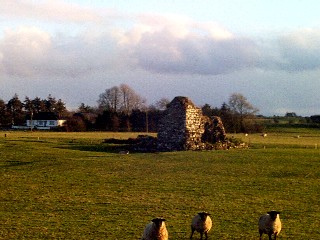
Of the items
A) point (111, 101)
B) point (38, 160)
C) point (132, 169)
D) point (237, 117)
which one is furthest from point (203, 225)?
point (111, 101)

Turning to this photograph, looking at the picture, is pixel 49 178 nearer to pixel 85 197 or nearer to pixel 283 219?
pixel 85 197

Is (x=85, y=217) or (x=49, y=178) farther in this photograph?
(x=49, y=178)

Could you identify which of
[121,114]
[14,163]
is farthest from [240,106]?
[14,163]

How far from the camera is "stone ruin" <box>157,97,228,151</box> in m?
45.8

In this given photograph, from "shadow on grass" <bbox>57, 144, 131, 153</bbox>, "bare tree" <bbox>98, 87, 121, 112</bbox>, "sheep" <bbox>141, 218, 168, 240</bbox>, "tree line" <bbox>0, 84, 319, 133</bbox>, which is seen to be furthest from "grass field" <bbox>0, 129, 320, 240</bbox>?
"bare tree" <bbox>98, 87, 121, 112</bbox>

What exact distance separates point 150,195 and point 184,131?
2784cm

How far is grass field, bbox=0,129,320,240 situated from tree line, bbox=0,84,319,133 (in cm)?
5863

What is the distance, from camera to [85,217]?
14.3m

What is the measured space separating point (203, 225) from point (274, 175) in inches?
584

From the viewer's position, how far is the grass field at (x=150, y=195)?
12.9 meters

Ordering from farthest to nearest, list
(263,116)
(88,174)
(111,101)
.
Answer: (263,116)
(111,101)
(88,174)

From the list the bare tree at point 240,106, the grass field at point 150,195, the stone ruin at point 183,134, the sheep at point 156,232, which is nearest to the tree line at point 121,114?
the bare tree at point 240,106

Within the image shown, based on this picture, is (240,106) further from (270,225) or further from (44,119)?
(270,225)

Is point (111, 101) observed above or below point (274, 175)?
above
